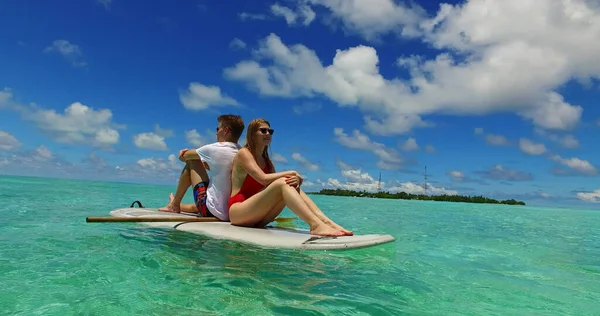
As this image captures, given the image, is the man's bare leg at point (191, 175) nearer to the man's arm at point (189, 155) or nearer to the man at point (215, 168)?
the man at point (215, 168)

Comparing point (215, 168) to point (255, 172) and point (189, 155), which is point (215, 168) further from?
point (255, 172)

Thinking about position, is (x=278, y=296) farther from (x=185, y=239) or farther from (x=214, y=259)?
(x=185, y=239)

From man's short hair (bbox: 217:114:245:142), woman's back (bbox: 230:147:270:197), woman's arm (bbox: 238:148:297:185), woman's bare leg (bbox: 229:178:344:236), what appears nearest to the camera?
woman's bare leg (bbox: 229:178:344:236)

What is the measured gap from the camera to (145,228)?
673cm

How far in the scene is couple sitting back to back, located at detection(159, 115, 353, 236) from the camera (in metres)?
5.37

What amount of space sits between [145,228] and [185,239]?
4.71 feet

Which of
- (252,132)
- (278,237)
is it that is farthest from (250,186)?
(278,237)

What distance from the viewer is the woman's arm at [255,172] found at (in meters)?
5.57

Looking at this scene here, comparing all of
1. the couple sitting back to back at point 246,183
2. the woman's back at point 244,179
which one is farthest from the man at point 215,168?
the woman's back at point 244,179

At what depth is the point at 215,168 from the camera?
6371mm

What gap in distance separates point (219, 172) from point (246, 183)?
2.02ft

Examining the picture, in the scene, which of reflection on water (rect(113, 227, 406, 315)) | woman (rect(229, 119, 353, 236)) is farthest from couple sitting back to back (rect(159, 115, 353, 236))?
reflection on water (rect(113, 227, 406, 315))

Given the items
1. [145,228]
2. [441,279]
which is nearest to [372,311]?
[441,279]

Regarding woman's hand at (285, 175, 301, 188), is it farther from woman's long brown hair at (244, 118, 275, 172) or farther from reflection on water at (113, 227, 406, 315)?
reflection on water at (113, 227, 406, 315)
